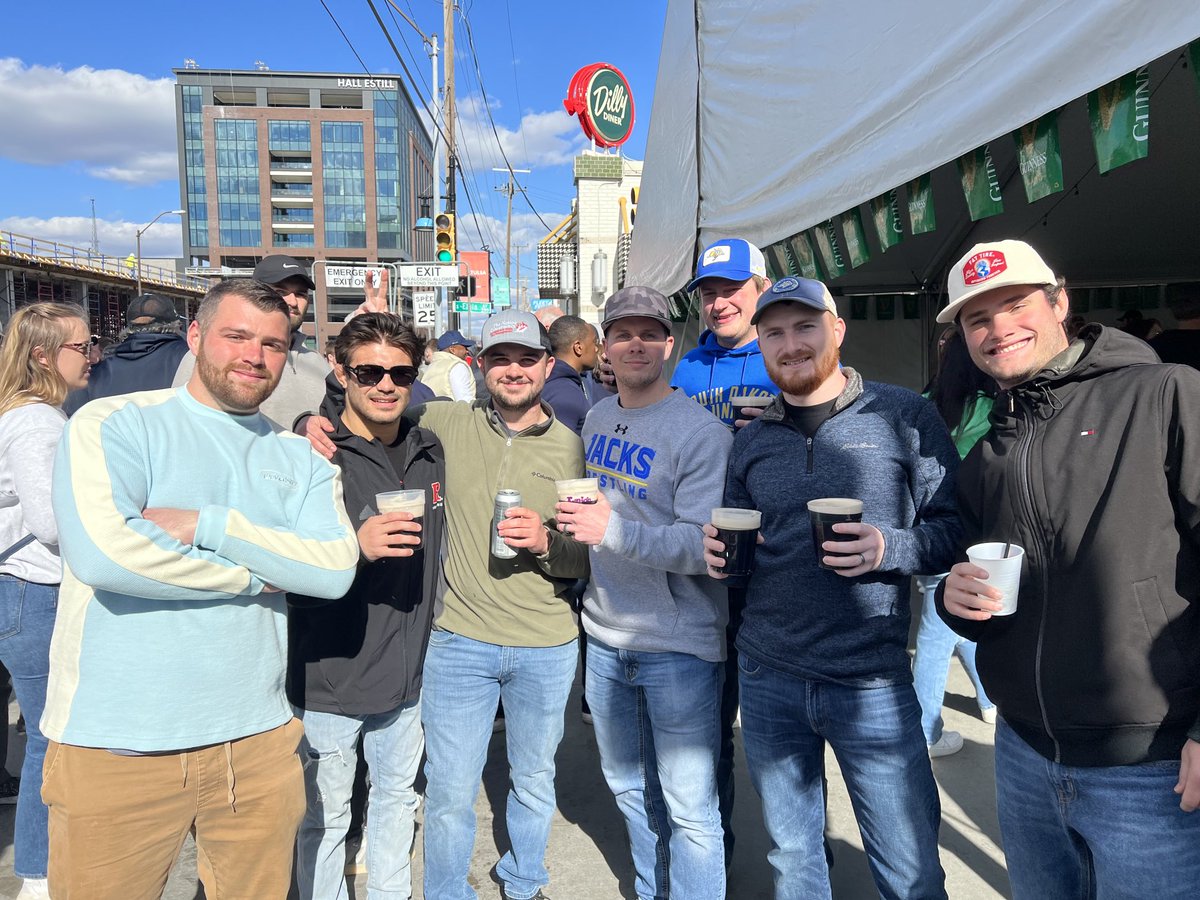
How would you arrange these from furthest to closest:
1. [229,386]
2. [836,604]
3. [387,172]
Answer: [387,172] → [836,604] → [229,386]

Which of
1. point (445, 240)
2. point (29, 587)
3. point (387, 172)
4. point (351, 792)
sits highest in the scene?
point (387, 172)

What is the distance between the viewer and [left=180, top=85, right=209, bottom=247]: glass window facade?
83.1 metres

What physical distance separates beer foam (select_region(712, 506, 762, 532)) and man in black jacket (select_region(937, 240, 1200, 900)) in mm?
547

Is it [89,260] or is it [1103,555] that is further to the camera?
A: [89,260]

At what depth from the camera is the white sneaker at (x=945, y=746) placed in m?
3.80

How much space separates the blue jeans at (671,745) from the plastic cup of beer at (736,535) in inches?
19.8

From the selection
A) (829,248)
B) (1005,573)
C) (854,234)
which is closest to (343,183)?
(829,248)

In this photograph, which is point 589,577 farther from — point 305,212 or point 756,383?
point 305,212

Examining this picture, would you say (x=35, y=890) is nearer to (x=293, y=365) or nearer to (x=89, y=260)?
(x=293, y=365)

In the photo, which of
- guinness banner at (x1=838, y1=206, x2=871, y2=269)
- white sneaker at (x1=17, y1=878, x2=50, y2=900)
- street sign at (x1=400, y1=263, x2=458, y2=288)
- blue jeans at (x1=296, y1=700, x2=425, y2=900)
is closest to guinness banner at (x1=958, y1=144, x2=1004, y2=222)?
guinness banner at (x1=838, y1=206, x2=871, y2=269)

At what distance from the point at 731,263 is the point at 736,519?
133cm

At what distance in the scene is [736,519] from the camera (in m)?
2.12

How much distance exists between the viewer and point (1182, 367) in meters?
1.58

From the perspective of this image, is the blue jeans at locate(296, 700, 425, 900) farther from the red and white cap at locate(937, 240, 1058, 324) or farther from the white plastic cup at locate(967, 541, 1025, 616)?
the red and white cap at locate(937, 240, 1058, 324)
